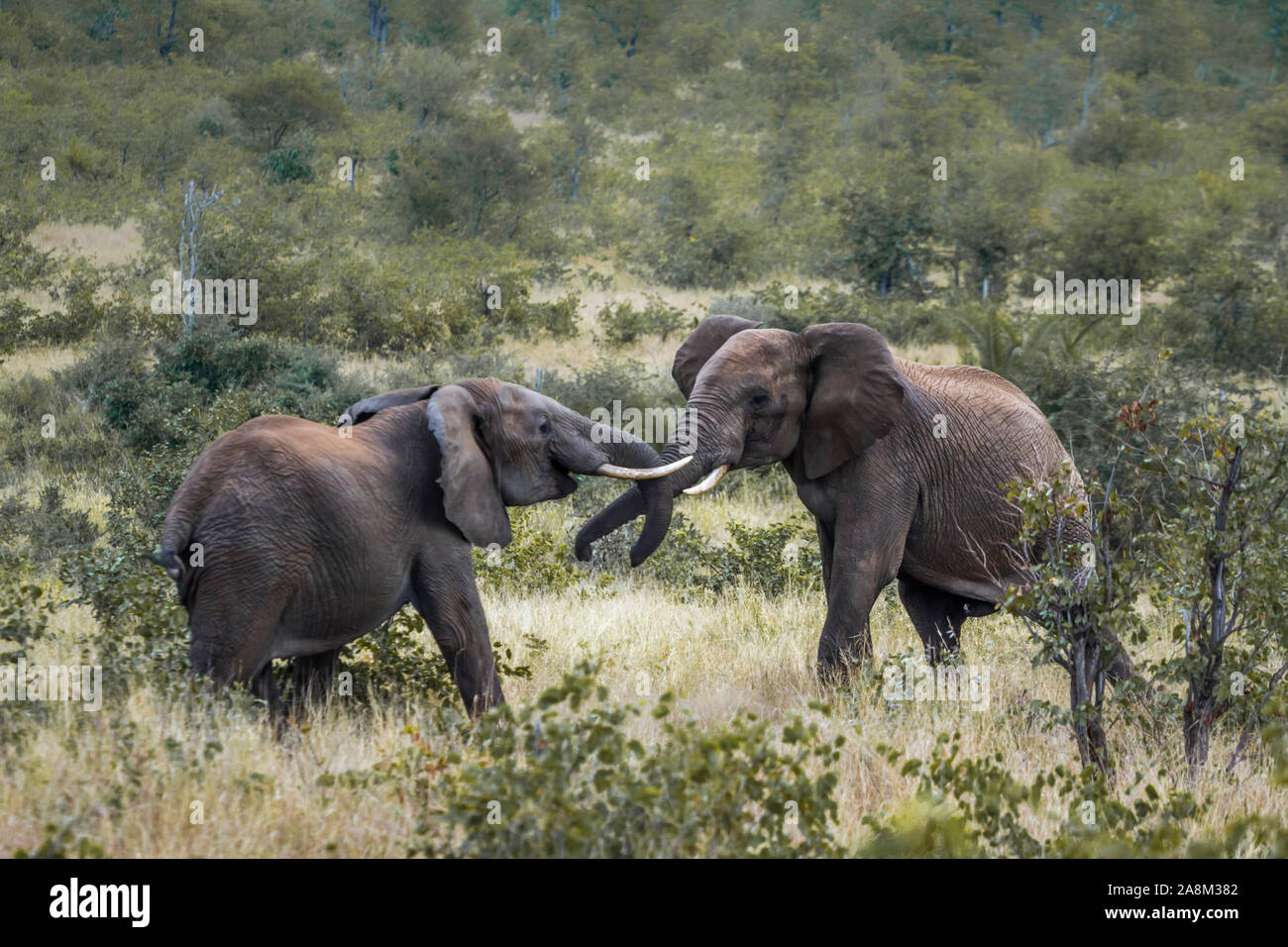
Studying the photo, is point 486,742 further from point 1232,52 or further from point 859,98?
point 1232,52

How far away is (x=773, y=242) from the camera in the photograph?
29.7 metres

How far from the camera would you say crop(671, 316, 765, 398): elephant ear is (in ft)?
26.0

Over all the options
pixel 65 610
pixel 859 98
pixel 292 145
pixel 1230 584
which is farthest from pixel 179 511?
pixel 859 98

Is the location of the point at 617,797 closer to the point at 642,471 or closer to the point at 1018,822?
the point at 1018,822

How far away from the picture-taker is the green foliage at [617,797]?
423 centimetres

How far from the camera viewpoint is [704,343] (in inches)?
313

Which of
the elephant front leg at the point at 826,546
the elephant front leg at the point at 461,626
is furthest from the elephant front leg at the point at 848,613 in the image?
the elephant front leg at the point at 461,626

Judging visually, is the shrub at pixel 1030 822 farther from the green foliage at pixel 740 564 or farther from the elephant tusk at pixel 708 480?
the green foliage at pixel 740 564

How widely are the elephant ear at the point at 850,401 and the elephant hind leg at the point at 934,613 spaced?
3.61 feet

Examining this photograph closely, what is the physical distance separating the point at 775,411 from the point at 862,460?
0.51 m

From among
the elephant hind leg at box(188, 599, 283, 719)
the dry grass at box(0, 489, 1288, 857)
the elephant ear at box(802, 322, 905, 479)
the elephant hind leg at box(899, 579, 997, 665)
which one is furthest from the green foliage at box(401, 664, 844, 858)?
the elephant hind leg at box(899, 579, 997, 665)

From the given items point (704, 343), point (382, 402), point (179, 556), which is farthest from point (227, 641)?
point (704, 343)

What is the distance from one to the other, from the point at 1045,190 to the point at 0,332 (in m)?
25.1

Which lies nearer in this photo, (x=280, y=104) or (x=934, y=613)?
(x=934, y=613)
